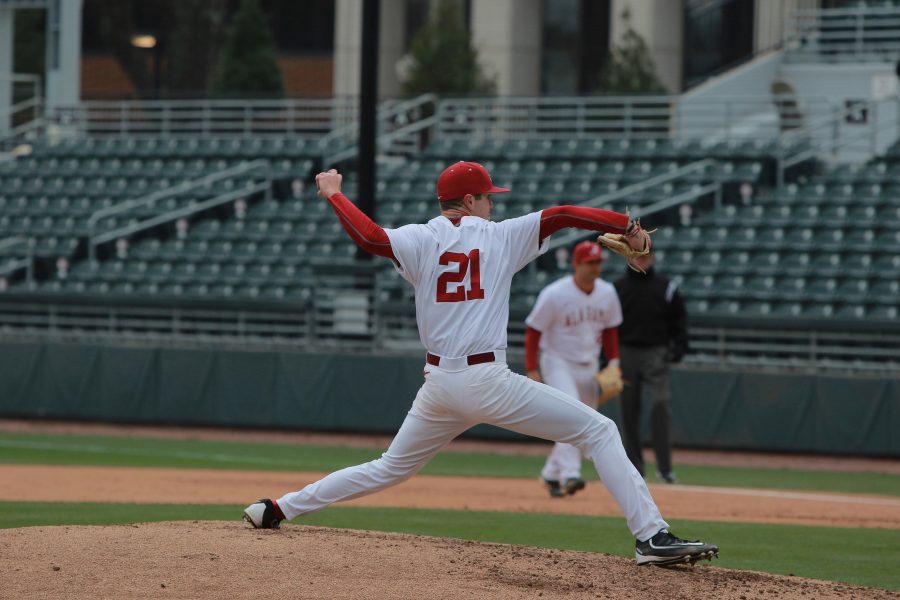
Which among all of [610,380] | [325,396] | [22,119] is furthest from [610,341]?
[22,119]

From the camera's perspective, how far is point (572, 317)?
39.0 ft

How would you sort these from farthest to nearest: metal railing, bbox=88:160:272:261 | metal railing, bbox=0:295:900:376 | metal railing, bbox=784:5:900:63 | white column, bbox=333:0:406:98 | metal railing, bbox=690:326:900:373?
white column, bbox=333:0:406:98
metal railing, bbox=784:5:900:63
metal railing, bbox=88:160:272:261
metal railing, bbox=0:295:900:376
metal railing, bbox=690:326:900:373

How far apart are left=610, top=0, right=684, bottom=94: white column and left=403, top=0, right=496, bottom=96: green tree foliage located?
3196 millimetres

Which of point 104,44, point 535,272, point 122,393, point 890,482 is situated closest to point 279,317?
point 122,393

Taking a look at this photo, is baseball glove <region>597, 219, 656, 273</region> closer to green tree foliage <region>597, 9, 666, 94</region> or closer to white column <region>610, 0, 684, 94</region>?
green tree foliage <region>597, 9, 666, 94</region>

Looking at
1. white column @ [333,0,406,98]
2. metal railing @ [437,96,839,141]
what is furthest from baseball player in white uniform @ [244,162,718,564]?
white column @ [333,0,406,98]

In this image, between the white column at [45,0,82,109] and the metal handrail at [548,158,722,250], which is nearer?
the metal handrail at [548,158,722,250]

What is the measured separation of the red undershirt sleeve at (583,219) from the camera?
6965 millimetres

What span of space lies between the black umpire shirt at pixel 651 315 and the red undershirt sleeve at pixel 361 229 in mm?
6423

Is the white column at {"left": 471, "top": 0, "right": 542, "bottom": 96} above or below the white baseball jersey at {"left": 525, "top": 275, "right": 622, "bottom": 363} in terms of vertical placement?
above

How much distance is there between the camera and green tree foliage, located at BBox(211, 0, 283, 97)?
35.0 meters

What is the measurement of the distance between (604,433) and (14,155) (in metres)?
24.6

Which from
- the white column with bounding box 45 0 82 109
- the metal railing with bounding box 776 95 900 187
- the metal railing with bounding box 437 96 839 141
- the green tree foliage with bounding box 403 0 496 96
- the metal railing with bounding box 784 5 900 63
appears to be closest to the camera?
the metal railing with bounding box 776 95 900 187

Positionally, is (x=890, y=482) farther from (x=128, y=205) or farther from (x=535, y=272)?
(x=128, y=205)
